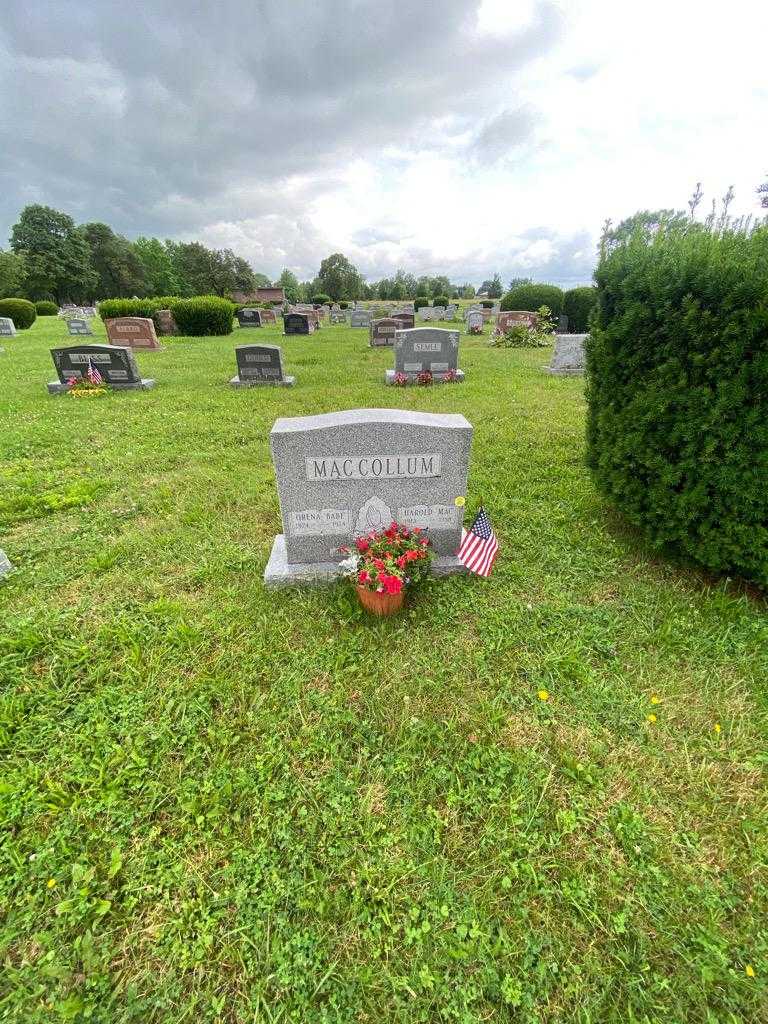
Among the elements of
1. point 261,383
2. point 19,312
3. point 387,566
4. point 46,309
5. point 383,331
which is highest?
point 46,309

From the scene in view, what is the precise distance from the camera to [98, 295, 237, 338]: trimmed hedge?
18516mm

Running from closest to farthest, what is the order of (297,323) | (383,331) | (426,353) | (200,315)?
(426,353) < (383,331) < (200,315) < (297,323)

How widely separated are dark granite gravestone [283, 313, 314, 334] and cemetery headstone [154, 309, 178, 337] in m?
5.26

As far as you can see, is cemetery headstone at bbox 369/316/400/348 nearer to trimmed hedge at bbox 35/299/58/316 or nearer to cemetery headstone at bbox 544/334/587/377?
cemetery headstone at bbox 544/334/587/377

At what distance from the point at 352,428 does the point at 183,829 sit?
225 cm

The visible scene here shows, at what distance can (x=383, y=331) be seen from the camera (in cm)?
1542

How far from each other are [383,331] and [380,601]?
47.6 ft

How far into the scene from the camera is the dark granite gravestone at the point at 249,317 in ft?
82.5

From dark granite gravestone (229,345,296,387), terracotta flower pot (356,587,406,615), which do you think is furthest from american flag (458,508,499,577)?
dark granite gravestone (229,345,296,387)

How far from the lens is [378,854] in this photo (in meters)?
1.69

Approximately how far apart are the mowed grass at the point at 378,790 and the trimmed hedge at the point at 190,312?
1801cm

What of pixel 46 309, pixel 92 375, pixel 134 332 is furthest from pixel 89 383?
pixel 46 309

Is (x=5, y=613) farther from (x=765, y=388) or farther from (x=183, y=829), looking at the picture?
(x=765, y=388)

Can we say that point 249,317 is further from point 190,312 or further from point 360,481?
point 360,481
